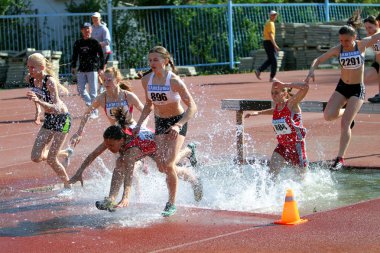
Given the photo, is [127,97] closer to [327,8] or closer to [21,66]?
[21,66]

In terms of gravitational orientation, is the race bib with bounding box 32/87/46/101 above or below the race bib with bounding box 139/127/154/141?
above

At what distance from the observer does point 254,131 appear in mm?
15336

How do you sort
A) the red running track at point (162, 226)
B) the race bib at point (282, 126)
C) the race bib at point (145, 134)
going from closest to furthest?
1. the red running track at point (162, 226)
2. the race bib at point (145, 134)
3. the race bib at point (282, 126)

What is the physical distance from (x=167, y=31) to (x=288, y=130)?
757 inches

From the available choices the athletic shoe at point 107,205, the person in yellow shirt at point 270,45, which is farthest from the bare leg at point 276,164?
the person in yellow shirt at point 270,45

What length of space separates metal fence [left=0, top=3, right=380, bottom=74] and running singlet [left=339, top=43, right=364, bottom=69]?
630 inches

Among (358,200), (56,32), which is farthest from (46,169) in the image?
(56,32)

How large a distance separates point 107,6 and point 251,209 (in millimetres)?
19893

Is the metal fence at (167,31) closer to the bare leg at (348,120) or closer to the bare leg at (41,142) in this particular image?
the bare leg at (41,142)

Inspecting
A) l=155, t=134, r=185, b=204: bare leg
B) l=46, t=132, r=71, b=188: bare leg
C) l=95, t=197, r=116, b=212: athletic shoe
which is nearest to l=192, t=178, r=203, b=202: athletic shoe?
l=155, t=134, r=185, b=204: bare leg

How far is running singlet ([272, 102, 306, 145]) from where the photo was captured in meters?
10.3

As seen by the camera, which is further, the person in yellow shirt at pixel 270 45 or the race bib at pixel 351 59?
the person in yellow shirt at pixel 270 45

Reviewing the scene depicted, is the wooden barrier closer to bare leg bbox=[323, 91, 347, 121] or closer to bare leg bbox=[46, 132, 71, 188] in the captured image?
bare leg bbox=[323, 91, 347, 121]

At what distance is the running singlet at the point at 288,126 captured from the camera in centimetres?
1026
